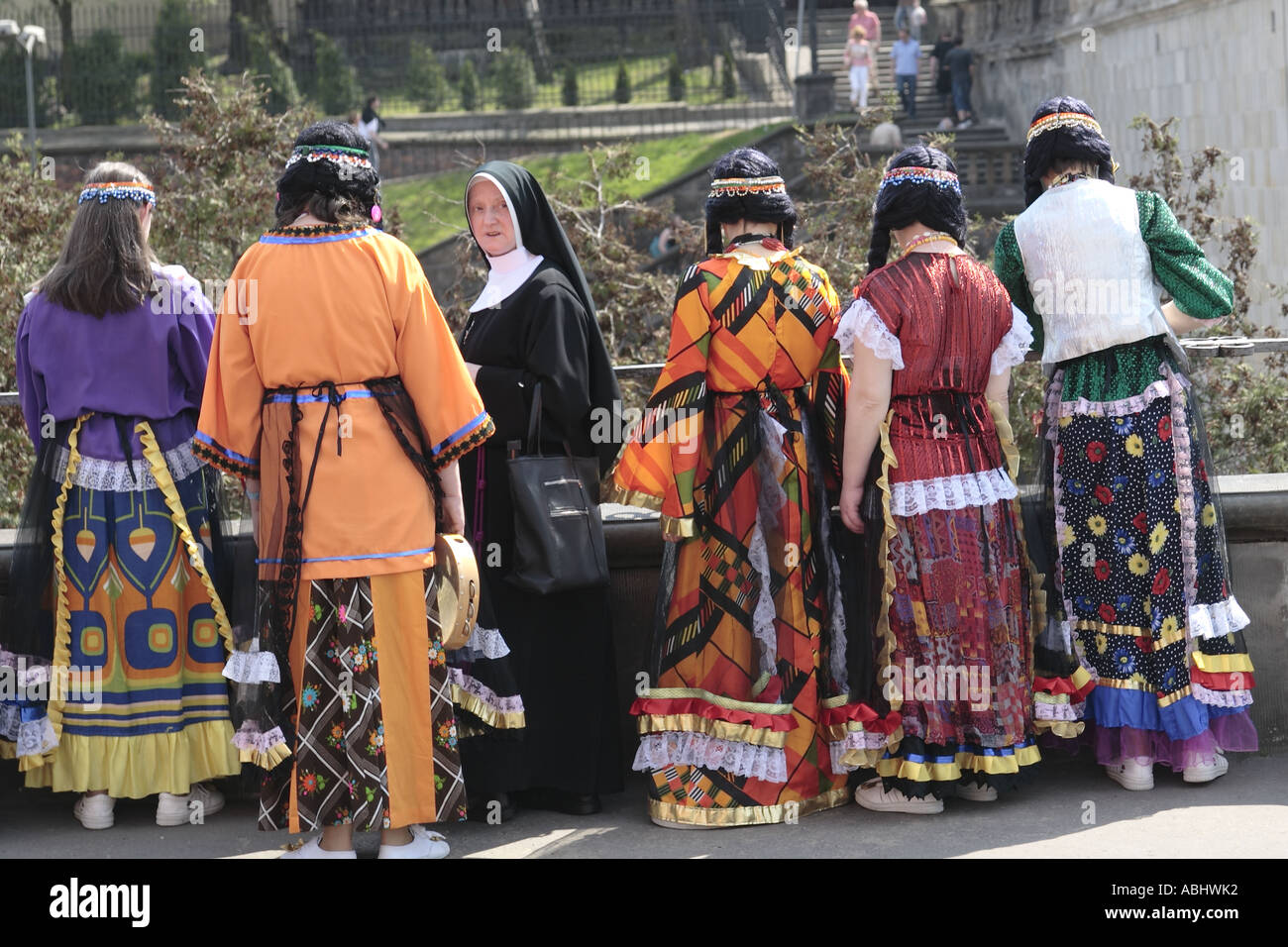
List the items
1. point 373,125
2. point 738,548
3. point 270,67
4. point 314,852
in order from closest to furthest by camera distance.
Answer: point 314,852 < point 738,548 < point 373,125 < point 270,67

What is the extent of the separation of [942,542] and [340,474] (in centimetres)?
173

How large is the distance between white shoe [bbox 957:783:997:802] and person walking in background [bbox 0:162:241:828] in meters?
2.22

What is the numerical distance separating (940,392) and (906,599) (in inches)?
24.2

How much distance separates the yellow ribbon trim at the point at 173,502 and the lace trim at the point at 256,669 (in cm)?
60

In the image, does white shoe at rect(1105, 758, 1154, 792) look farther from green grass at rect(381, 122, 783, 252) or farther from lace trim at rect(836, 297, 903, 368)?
green grass at rect(381, 122, 783, 252)

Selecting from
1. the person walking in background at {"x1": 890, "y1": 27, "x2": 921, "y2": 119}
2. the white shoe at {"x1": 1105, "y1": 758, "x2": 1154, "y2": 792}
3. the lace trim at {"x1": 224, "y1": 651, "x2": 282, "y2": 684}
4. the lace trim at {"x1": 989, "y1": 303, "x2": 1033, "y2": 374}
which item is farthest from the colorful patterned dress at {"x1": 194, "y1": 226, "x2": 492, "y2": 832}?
the person walking in background at {"x1": 890, "y1": 27, "x2": 921, "y2": 119}

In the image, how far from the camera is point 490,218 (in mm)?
4730

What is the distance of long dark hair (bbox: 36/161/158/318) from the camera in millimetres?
4641

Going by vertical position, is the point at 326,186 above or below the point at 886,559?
above

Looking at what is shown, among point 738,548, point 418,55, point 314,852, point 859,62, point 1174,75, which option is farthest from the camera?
point 418,55

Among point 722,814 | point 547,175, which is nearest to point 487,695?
point 722,814

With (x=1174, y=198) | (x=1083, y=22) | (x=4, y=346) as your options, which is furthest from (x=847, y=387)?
(x=1083, y=22)

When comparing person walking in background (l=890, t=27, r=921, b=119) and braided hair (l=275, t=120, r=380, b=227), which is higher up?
person walking in background (l=890, t=27, r=921, b=119)

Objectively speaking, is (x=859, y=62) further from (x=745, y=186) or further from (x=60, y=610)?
(x=60, y=610)
